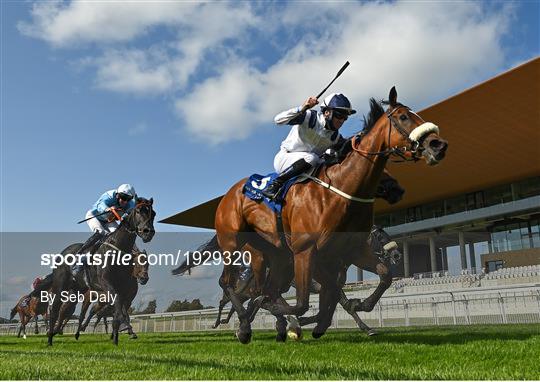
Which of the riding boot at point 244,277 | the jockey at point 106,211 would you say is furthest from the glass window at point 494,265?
the jockey at point 106,211

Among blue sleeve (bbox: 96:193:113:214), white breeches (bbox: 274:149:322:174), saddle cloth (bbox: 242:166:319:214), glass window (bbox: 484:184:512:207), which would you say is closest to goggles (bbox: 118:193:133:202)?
blue sleeve (bbox: 96:193:113:214)

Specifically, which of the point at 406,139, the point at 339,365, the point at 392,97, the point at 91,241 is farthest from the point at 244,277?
the point at 339,365

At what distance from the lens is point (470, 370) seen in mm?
3059

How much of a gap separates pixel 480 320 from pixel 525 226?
2884 centimetres

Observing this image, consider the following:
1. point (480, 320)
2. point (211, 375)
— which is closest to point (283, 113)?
point (211, 375)

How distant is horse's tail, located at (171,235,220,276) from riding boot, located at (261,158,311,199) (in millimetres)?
4217

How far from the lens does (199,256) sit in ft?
30.8

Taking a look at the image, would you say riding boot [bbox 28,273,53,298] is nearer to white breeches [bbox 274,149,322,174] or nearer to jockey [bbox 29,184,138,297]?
jockey [bbox 29,184,138,297]

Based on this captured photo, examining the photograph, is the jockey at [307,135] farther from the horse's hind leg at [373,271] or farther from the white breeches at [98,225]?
the white breeches at [98,225]

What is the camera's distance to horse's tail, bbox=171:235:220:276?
30.0 feet

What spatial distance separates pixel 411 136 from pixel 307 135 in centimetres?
128

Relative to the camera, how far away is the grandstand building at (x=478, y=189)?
2466 cm

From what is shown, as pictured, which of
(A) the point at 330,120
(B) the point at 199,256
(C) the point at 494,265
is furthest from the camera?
(C) the point at 494,265

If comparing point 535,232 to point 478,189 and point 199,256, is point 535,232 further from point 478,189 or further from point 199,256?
point 199,256
